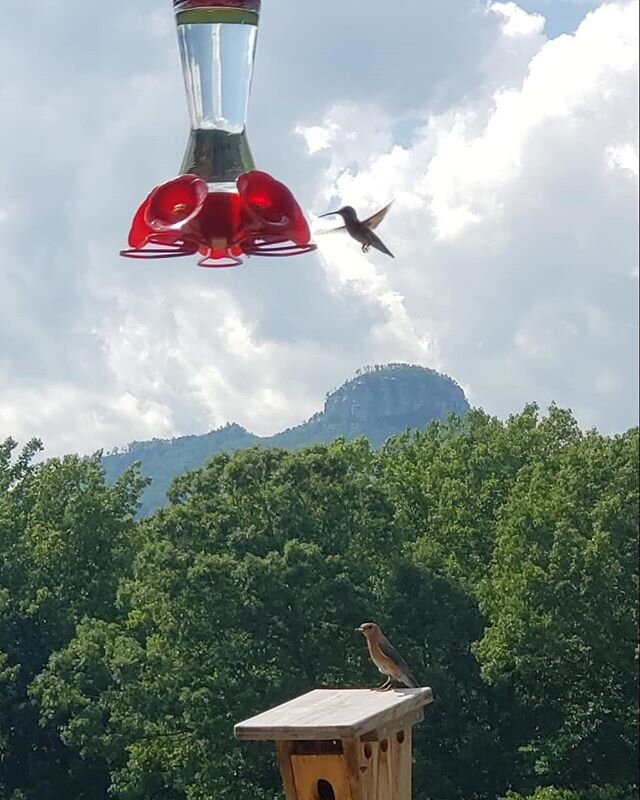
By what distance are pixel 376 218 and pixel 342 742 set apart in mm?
1319

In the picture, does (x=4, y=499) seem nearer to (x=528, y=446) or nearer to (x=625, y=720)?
(x=528, y=446)

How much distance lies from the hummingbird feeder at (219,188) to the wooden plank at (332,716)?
1517 mm

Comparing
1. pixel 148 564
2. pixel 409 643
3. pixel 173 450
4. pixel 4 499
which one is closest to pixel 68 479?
Result: pixel 4 499

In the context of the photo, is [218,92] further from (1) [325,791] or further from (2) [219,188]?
(1) [325,791]

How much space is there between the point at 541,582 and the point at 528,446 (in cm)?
358

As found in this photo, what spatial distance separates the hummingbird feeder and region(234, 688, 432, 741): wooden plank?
1.52 m

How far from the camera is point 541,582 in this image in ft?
53.4

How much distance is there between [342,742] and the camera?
374 cm

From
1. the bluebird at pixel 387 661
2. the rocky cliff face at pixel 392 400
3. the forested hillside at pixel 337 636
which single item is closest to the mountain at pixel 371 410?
the rocky cliff face at pixel 392 400

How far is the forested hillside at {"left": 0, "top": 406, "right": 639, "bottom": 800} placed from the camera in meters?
15.7

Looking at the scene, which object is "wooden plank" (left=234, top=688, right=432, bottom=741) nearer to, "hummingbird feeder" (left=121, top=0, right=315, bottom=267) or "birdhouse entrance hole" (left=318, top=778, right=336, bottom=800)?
"birdhouse entrance hole" (left=318, top=778, right=336, bottom=800)

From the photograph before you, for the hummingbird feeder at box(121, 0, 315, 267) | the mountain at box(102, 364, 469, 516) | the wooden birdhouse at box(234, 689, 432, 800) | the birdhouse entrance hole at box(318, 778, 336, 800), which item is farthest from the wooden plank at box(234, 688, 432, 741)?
the mountain at box(102, 364, 469, 516)

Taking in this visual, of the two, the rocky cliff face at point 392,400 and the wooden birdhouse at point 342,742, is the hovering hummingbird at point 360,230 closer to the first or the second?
the wooden birdhouse at point 342,742

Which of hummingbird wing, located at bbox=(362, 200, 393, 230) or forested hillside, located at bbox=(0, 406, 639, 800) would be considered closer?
hummingbird wing, located at bbox=(362, 200, 393, 230)
